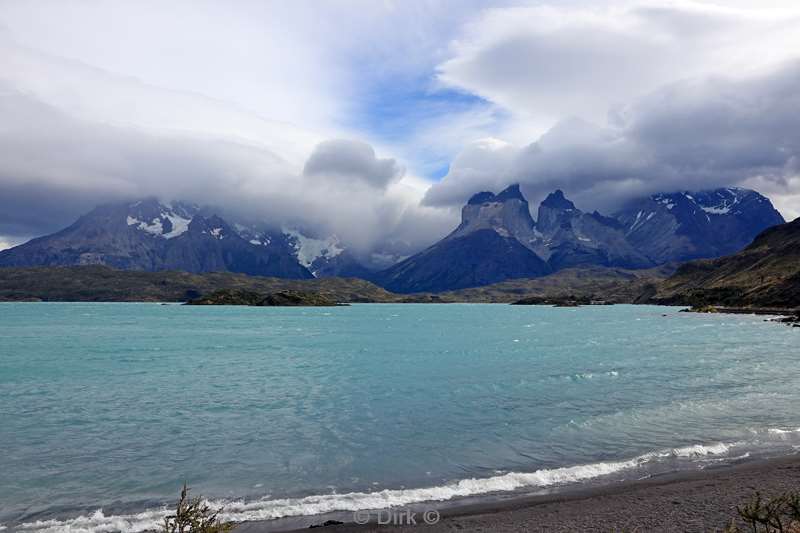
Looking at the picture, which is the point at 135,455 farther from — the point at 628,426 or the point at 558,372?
the point at 558,372

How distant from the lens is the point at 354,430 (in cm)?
3906

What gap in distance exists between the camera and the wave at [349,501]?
875 inches

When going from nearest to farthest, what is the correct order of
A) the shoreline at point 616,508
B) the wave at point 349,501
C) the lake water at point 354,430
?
1. the shoreline at point 616,508
2. the wave at point 349,501
3. the lake water at point 354,430

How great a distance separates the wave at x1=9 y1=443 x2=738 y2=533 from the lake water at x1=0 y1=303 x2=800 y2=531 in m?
0.11

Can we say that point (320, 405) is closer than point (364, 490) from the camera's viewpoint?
No

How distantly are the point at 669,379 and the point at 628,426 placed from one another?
27.5m

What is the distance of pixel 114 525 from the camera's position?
22141 millimetres

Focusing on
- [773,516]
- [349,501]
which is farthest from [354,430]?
[773,516]

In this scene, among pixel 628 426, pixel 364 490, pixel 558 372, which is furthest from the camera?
pixel 558 372

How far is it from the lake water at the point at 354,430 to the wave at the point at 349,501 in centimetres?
11

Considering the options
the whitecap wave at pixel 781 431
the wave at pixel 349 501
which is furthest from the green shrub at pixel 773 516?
the whitecap wave at pixel 781 431

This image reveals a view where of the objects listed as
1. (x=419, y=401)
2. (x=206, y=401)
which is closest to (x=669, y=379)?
(x=419, y=401)

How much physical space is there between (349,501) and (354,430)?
14690 millimetres

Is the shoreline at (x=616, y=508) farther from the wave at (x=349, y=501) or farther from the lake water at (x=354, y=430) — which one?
the lake water at (x=354, y=430)
